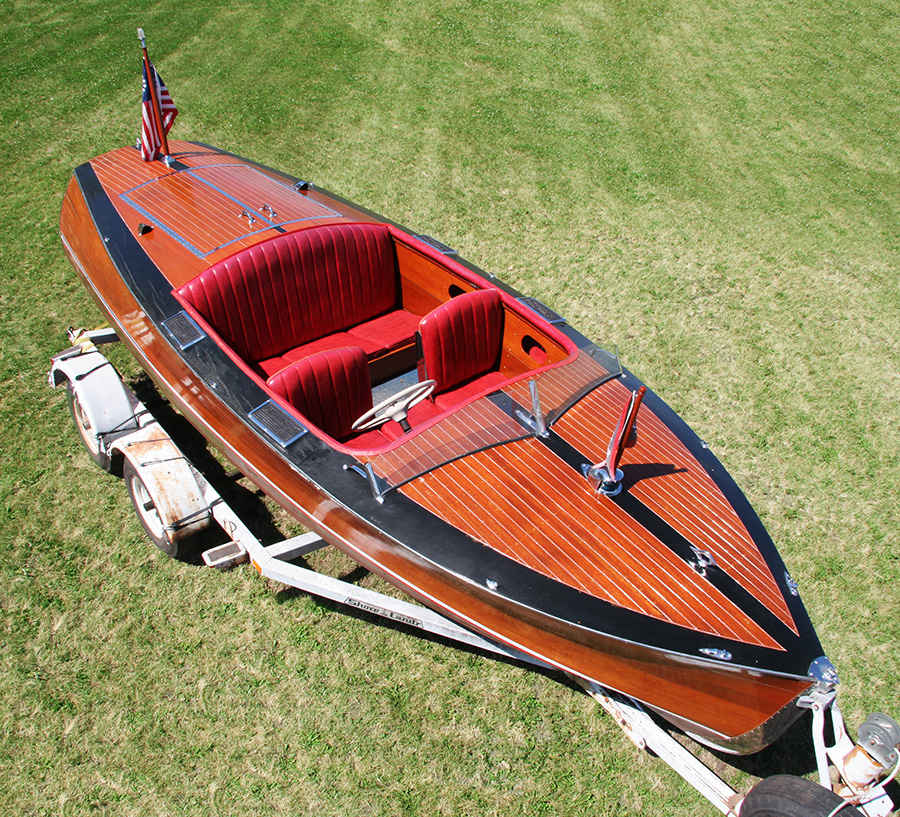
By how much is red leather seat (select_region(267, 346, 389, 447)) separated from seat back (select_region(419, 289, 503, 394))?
1.41ft

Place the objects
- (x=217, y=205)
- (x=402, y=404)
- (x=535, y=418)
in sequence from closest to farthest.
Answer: (x=535, y=418)
(x=402, y=404)
(x=217, y=205)

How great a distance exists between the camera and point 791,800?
102 inches

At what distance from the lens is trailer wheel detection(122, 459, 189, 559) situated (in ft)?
12.3

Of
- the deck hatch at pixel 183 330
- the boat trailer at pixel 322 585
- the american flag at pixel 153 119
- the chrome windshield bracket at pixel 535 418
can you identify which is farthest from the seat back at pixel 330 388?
the american flag at pixel 153 119

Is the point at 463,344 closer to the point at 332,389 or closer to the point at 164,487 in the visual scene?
the point at 332,389

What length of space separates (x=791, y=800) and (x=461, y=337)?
110 inches

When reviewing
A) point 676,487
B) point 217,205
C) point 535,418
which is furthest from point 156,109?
point 676,487

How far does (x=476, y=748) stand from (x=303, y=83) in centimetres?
822

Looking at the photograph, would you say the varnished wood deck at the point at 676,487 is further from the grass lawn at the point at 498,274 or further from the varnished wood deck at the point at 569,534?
the grass lawn at the point at 498,274

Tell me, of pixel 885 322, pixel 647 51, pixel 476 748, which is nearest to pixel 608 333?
pixel 885 322

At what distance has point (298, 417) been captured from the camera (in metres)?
3.50

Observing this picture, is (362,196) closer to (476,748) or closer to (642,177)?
(642,177)

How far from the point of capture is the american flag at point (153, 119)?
4746 mm

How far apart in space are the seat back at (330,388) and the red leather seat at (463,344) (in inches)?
17.2
